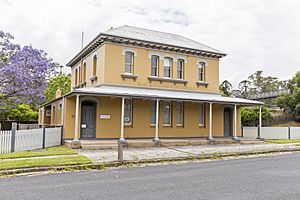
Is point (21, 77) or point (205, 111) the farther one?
point (205, 111)

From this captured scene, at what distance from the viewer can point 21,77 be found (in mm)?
19516

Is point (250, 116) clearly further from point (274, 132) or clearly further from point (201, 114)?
point (201, 114)

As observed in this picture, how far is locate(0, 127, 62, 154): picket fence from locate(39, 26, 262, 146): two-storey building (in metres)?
0.85

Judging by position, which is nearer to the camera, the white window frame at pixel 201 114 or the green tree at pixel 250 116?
the white window frame at pixel 201 114

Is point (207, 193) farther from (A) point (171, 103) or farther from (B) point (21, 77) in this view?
(B) point (21, 77)

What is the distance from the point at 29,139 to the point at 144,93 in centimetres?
726

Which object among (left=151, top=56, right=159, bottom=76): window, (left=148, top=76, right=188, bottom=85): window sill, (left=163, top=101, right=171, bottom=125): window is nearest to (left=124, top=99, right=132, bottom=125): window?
(left=148, top=76, right=188, bottom=85): window sill

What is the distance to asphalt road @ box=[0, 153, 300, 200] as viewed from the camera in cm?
647

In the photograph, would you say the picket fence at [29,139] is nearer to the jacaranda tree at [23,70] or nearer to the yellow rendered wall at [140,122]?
the yellow rendered wall at [140,122]

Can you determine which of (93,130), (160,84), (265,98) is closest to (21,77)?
(93,130)

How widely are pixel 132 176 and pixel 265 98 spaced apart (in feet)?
166

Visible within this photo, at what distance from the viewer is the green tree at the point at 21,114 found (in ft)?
104

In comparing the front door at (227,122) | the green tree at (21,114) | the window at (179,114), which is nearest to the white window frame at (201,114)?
the window at (179,114)

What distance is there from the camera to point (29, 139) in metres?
14.8
